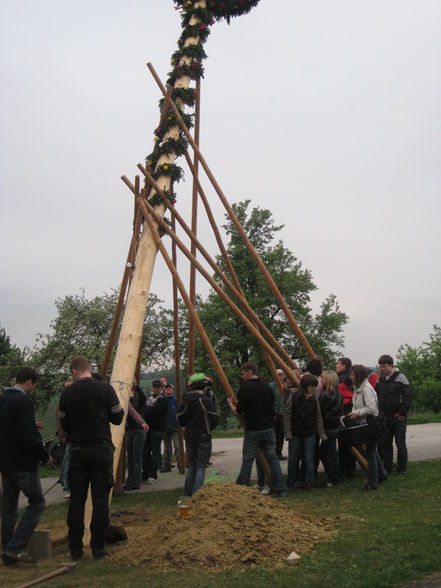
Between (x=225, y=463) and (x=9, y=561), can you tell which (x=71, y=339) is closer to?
(x=225, y=463)

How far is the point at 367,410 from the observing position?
7.93m

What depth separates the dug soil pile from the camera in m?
5.18

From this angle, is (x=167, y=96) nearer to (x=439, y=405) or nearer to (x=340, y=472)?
(x=340, y=472)

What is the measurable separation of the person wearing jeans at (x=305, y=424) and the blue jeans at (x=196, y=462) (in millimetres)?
1207

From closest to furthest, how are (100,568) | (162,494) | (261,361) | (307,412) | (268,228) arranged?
(100,568)
(307,412)
(162,494)
(261,361)
(268,228)

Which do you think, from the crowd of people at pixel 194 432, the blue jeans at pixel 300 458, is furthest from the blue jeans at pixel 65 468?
the blue jeans at pixel 300 458

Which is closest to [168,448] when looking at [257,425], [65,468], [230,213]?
[65,468]

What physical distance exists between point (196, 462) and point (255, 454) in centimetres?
75

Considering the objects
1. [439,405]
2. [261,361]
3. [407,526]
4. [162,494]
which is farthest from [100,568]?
[439,405]

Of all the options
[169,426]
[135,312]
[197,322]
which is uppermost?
[135,312]

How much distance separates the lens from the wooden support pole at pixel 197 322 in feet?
27.3

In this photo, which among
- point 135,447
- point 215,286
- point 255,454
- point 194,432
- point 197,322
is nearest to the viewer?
point 194,432

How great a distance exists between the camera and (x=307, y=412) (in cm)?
835

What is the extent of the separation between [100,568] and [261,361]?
74.4 feet
